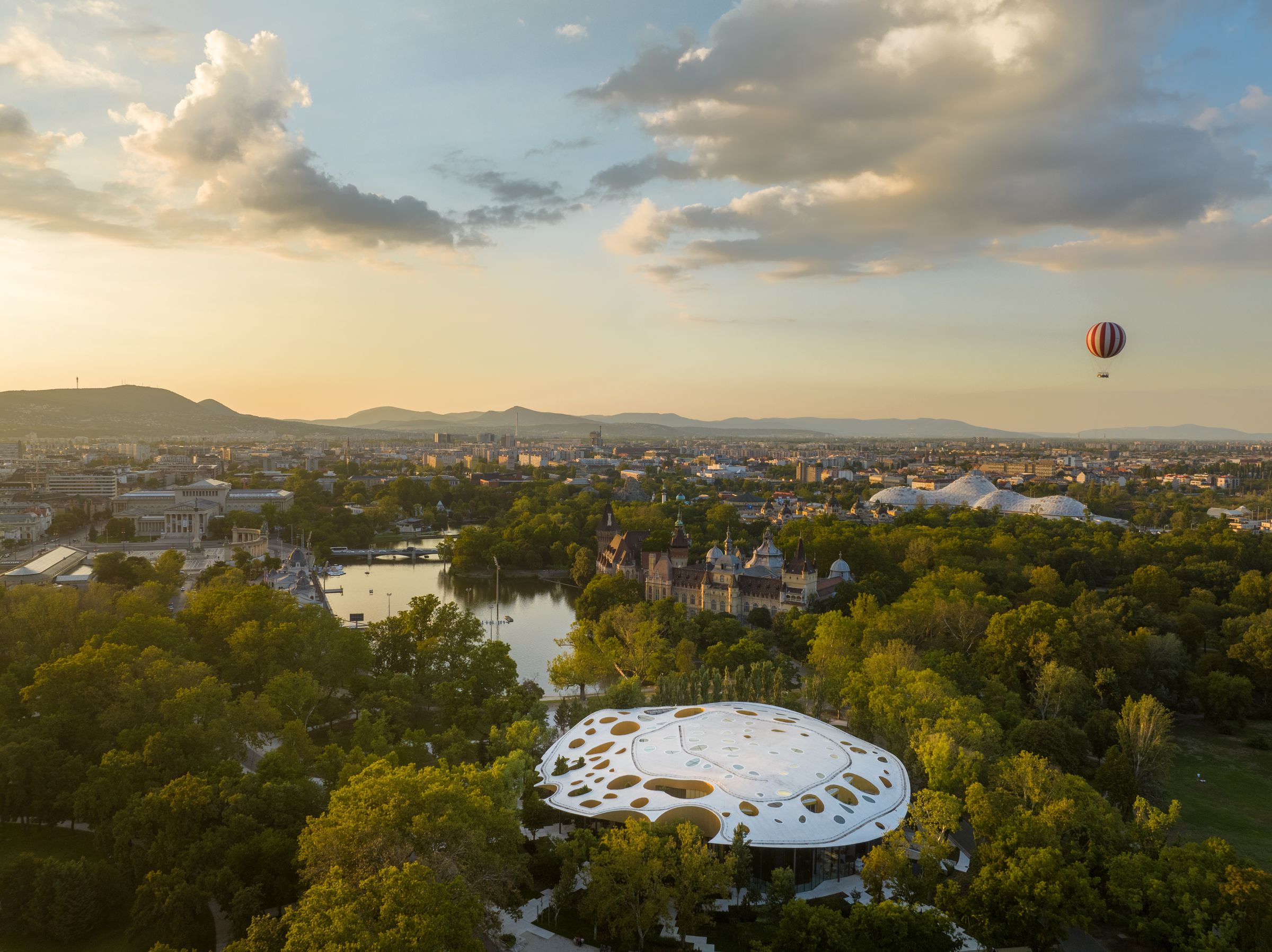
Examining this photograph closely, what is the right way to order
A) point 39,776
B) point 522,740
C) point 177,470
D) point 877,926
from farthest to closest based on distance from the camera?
point 177,470 < point 522,740 < point 39,776 < point 877,926

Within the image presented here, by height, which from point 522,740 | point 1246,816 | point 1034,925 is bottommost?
point 1246,816

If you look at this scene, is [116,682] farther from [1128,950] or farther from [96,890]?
[1128,950]

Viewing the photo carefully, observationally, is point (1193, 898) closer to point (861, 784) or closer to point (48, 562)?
point (861, 784)

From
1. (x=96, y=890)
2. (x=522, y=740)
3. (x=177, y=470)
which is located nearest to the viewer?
(x=96, y=890)

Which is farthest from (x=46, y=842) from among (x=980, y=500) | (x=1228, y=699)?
(x=980, y=500)

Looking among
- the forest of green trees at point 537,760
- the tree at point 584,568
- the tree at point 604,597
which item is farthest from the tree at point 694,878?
the tree at point 584,568

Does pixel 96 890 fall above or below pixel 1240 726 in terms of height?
above

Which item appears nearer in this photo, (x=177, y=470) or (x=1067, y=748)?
(x=1067, y=748)

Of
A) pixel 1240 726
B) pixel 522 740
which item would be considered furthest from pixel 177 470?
pixel 1240 726

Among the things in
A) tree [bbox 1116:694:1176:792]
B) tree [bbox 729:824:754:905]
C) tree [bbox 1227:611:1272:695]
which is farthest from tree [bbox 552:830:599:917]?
tree [bbox 1227:611:1272:695]
